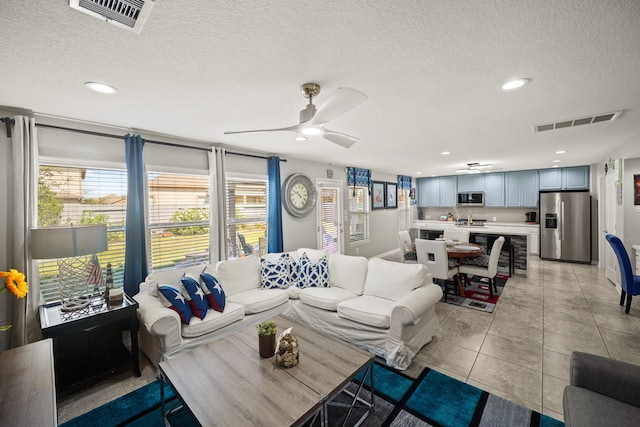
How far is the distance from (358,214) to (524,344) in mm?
4106

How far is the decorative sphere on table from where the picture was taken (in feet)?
5.92

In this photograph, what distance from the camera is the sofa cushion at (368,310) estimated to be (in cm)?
259

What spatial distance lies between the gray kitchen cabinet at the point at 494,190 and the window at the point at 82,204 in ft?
28.1

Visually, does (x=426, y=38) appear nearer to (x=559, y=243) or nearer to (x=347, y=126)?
(x=347, y=126)

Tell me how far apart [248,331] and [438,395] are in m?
1.63

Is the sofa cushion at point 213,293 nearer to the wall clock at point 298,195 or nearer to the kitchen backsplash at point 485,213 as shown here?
the wall clock at point 298,195

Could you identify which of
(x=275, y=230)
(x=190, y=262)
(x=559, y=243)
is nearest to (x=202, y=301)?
(x=190, y=262)

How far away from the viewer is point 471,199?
8.09m

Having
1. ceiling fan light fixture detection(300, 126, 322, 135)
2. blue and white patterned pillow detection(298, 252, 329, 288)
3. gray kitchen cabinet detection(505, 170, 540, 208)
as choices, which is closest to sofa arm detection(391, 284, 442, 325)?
blue and white patterned pillow detection(298, 252, 329, 288)

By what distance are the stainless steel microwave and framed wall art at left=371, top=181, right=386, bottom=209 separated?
9.07ft

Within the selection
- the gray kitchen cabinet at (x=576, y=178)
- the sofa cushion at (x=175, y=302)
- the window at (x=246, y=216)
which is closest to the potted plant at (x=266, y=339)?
the sofa cushion at (x=175, y=302)

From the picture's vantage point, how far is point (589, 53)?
1.57 meters

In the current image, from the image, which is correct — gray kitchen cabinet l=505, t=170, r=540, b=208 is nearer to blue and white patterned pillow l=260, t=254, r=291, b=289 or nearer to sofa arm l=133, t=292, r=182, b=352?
blue and white patterned pillow l=260, t=254, r=291, b=289

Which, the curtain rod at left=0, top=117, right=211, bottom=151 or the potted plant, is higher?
the curtain rod at left=0, top=117, right=211, bottom=151
